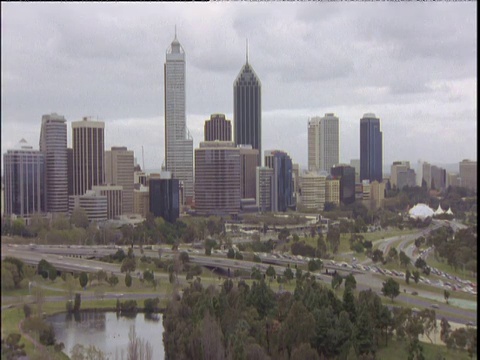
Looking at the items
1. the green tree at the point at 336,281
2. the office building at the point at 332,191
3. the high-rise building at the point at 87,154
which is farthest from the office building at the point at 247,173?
the green tree at the point at 336,281

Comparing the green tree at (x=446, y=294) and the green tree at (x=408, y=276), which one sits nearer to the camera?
the green tree at (x=446, y=294)

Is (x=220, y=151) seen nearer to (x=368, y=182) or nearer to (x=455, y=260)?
(x=368, y=182)

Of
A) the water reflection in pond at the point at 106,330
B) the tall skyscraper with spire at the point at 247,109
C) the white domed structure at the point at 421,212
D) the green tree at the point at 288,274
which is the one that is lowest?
the water reflection in pond at the point at 106,330

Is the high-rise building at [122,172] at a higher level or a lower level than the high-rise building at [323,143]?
lower

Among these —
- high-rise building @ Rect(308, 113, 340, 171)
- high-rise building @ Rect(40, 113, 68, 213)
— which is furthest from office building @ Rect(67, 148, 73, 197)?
high-rise building @ Rect(308, 113, 340, 171)

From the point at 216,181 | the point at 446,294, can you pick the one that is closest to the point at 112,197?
the point at 216,181

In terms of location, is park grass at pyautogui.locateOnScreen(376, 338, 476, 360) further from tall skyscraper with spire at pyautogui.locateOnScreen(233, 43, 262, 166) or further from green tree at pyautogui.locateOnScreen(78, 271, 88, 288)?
tall skyscraper with spire at pyautogui.locateOnScreen(233, 43, 262, 166)

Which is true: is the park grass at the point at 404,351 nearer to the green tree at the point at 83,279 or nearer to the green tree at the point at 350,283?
the green tree at the point at 350,283
